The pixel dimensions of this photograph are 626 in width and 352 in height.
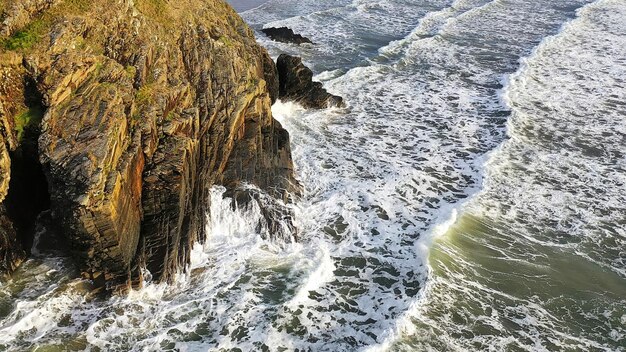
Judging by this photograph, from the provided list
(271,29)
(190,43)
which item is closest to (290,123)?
(190,43)

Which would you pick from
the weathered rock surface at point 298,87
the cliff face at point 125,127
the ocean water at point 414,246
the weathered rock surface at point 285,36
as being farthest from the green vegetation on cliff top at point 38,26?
the weathered rock surface at point 285,36

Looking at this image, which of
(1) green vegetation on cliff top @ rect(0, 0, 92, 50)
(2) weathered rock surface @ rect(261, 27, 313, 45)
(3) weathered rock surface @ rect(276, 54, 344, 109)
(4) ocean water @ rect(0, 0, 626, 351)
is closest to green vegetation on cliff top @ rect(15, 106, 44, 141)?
(1) green vegetation on cliff top @ rect(0, 0, 92, 50)

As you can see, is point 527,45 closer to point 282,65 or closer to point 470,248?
point 282,65

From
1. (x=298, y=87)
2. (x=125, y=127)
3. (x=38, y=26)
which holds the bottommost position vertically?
(x=298, y=87)

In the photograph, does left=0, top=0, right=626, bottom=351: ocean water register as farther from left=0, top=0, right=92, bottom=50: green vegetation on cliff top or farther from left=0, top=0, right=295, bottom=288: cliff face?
left=0, top=0, right=92, bottom=50: green vegetation on cliff top

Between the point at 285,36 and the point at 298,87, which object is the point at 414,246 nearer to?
the point at 298,87

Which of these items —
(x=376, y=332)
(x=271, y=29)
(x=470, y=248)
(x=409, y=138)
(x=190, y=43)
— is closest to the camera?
(x=376, y=332)

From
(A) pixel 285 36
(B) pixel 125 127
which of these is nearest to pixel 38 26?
(B) pixel 125 127
